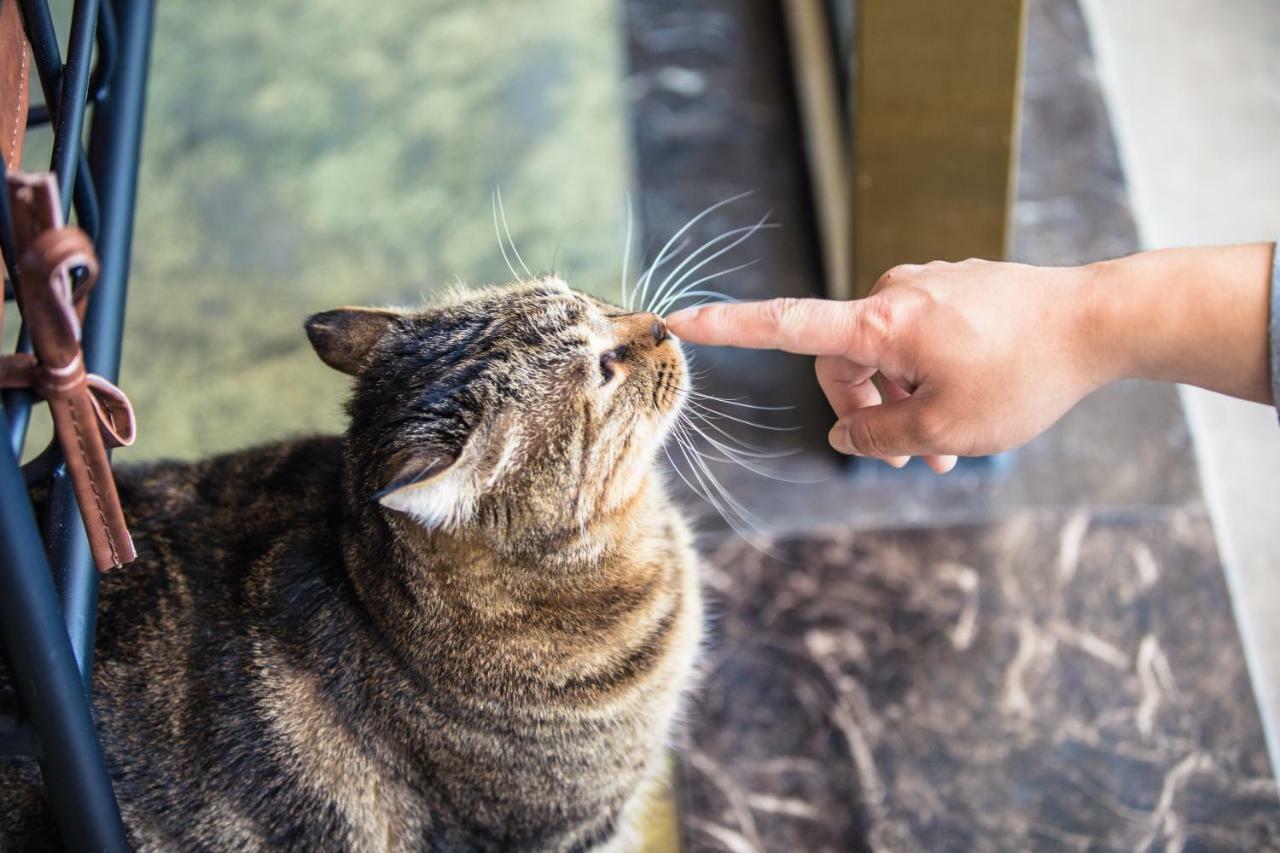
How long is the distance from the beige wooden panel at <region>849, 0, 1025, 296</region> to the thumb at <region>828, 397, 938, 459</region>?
0.67m

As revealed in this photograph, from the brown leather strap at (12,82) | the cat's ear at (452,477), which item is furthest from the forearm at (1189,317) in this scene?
the brown leather strap at (12,82)

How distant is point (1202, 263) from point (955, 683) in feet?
2.87

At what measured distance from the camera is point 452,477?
1.02 meters

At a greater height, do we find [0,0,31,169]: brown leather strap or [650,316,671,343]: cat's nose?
[0,0,31,169]: brown leather strap

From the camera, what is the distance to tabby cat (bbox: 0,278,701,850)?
1135 millimetres

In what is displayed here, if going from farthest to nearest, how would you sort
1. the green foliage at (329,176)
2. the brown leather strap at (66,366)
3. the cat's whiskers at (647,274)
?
the green foliage at (329,176) < the cat's whiskers at (647,274) < the brown leather strap at (66,366)

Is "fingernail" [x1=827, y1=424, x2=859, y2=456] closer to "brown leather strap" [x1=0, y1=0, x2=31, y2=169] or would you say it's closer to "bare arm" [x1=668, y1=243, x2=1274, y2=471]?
"bare arm" [x1=668, y1=243, x2=1274, y2=471]

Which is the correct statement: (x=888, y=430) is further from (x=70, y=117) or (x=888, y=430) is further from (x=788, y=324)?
(x=70, y=117)

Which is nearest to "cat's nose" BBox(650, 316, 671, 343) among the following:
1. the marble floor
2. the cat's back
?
the cat's back

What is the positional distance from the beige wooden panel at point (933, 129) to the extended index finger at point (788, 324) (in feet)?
2.17

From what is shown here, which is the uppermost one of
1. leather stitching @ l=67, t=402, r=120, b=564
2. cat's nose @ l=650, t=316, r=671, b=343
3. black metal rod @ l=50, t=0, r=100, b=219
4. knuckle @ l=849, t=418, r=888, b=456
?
black metal rod @ l=50, t=0, r=100, b=219

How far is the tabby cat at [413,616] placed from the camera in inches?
44.7

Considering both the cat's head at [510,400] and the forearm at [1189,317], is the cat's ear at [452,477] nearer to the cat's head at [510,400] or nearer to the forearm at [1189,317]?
the cat's head at [510,400]

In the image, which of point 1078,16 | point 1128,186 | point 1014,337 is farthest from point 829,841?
point 1078,16
